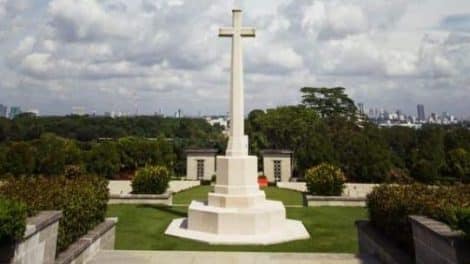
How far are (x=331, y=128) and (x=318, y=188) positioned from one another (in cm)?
2213

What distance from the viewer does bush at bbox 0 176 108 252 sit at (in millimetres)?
5340

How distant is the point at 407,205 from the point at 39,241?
4.56 meters

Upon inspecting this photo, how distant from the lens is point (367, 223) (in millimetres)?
7133

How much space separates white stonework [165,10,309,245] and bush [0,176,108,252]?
9.99ft

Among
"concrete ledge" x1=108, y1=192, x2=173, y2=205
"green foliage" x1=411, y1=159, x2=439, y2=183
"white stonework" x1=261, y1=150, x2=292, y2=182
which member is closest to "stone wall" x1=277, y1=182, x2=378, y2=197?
"white stonework" x1=261, y1=150, x2=292, y2=182

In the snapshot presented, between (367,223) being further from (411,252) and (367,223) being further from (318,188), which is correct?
(318,188)

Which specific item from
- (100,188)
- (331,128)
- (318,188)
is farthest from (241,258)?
(331,128)

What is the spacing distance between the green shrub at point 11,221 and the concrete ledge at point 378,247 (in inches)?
173

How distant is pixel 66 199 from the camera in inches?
221

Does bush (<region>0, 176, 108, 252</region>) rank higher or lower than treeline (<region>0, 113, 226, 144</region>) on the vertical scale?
lower

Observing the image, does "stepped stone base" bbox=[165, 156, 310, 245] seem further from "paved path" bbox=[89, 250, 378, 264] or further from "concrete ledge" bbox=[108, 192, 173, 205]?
"concrete ledge" bbox=[108, 192, 173, 205]

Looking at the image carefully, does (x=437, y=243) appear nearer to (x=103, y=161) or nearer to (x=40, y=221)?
(x=40, y=221)

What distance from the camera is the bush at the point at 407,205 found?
16.5 feet

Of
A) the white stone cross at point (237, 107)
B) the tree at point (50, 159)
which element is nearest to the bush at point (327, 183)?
the white stone cross at point (237, 107)
